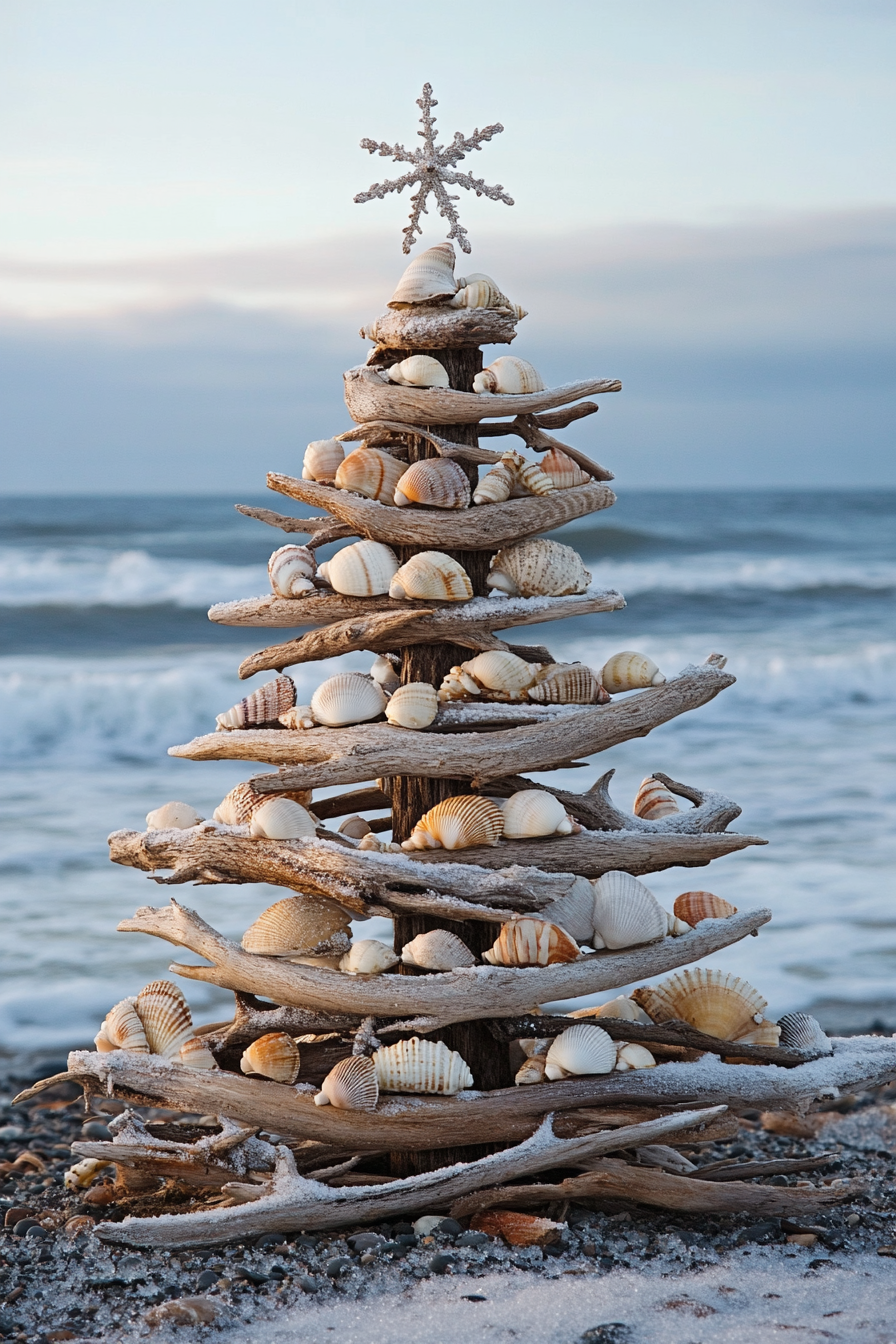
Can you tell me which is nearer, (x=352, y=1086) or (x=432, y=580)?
(x=352, y=1086)

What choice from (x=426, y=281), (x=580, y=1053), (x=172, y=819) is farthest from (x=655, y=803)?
(x=426, y=281)

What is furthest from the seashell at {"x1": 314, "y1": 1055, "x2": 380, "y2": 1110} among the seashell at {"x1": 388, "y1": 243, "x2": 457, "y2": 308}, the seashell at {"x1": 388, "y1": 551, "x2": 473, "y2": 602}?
the seashell at {"x1": 388, "y1": 243, "x2": 457, "y2": 308}

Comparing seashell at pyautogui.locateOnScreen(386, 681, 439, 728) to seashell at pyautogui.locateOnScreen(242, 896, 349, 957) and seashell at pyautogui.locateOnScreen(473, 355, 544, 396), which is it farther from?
seashell at pyautogui.locateOnScreen(473, 355, 544, 396)

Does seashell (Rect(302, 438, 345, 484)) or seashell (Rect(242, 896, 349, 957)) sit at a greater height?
seashell (Rect(302, 438, 345, 484))

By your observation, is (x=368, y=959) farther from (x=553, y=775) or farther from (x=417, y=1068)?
(x=553, y=775)

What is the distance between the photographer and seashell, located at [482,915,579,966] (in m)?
3.86

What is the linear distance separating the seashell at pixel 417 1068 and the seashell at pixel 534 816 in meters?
0.71

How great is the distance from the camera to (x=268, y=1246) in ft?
12.7

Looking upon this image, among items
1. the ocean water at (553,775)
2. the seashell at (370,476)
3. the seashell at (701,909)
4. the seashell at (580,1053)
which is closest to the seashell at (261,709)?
the seashell at (370,476)

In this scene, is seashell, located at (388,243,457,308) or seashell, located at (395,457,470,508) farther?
seashell, located at (388,243,457,308)

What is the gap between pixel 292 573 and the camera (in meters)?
4.16

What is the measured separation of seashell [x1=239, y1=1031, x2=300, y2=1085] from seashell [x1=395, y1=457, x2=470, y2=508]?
1.79 metres

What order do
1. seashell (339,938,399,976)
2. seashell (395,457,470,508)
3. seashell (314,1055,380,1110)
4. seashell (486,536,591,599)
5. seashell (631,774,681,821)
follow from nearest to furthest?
seashell (314,1055,380,1110) < seashell (339,938,399,976) < seashell (395,457,470,508) < seashell (486,536,591,599) < seashell (631,774,681,821)

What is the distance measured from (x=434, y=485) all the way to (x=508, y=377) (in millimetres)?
460
